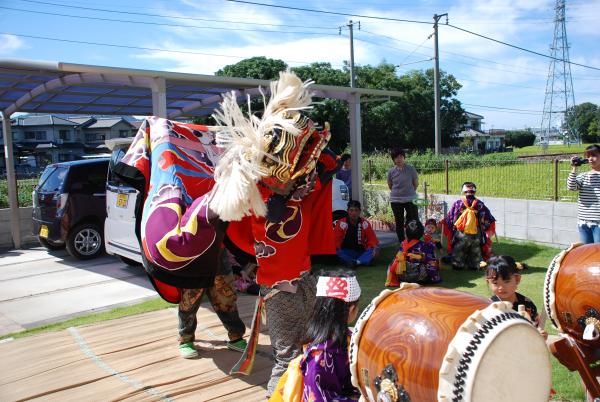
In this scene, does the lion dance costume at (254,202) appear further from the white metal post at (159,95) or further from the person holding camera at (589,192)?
the person holding camera at (589,192)

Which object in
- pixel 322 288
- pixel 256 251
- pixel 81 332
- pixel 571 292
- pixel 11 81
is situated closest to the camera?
pixel 322 288

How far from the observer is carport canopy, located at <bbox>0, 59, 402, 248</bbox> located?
6.21m

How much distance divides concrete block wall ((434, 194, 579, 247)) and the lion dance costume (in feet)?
20.1

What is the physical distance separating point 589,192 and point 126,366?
4.91 meters

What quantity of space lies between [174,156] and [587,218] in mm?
4447

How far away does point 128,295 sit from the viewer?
651 cm

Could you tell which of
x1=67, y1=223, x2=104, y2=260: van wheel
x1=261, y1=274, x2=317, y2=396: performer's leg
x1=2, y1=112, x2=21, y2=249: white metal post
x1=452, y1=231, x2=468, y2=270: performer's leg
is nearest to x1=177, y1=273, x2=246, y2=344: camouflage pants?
Answer: x1=261, y1=274, x2=317, y2=396: performer's leg

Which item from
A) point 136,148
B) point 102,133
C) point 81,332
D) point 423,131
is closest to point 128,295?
point 81,332

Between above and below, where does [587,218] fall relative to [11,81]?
below

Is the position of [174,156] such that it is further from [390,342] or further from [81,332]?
[81,332]

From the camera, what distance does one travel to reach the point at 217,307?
4.32 metres

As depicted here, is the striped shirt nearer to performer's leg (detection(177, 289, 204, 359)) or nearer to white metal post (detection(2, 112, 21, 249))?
performer's leg (detection(177, 289, 204, 359))

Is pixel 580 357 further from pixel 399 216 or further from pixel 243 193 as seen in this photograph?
pixel 399 216

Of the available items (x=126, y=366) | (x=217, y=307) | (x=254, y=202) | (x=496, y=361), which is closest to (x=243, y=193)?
(x=254, y=202)
